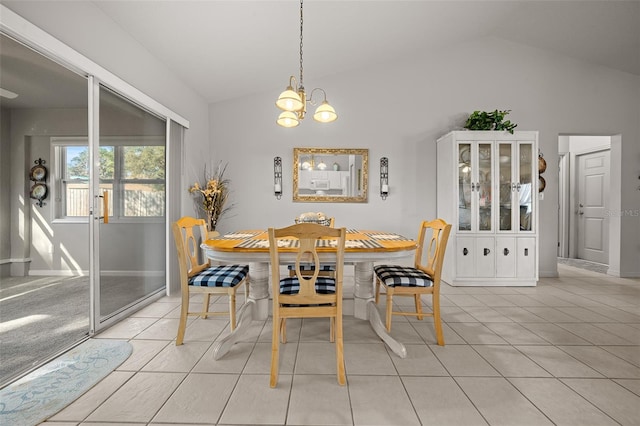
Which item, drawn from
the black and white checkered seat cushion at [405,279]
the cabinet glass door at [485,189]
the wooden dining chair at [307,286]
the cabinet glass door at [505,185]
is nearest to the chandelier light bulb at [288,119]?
the wooden dining chair at [307,286]

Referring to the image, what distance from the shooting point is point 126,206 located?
9.29ft

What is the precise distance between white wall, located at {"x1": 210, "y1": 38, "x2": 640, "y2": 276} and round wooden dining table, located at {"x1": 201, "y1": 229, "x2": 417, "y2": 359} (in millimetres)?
1958

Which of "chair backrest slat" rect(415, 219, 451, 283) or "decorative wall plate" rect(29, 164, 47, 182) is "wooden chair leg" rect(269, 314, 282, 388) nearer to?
"chair backrest slat" rect(415, 219, 451, 283)

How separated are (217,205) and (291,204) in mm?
1004

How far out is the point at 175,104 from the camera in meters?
3.34

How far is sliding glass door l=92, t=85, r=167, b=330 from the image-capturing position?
236 centimetres

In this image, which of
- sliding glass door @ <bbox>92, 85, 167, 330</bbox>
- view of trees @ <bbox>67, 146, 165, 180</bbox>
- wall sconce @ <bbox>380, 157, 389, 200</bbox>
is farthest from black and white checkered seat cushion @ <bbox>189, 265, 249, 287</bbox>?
wall sconce @ <bbox>380, 157, 389, 200</bbox>

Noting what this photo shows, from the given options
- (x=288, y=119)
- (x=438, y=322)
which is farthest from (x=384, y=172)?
(x=438, y=322)

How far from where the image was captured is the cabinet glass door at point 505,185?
12.1ft

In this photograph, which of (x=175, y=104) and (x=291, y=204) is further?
(x=291, y=204)

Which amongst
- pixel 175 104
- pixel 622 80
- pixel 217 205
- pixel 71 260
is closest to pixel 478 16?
pixel 622 80

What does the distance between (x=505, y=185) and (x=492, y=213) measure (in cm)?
39

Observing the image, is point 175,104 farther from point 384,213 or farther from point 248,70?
point 384,213

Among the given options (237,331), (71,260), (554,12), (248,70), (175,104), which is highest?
(554,12)
